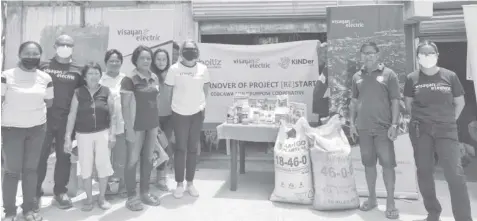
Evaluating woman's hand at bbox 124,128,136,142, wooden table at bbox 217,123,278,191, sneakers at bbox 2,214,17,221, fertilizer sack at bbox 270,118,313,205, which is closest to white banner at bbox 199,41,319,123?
wooden table at bbox 217,123,278,191

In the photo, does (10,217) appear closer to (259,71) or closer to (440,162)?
(259,71)

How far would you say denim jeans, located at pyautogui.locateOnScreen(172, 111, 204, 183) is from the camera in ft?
12.5

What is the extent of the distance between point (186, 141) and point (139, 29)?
2189 millimetres

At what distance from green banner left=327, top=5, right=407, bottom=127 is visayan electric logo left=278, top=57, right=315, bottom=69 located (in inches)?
27.7

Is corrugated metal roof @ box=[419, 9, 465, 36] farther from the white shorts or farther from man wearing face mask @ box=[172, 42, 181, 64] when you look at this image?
the white shorts

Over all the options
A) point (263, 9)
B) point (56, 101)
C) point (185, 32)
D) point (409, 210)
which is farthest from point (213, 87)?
point (409, 210)

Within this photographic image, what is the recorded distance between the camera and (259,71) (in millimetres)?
5348

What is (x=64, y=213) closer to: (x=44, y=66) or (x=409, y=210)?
(x=44, y=66)

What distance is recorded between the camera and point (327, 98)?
489cm

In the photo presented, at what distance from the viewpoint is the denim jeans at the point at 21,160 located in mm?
3021

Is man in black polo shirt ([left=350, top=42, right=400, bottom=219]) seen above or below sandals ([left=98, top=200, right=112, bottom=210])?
above

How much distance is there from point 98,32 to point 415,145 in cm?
487

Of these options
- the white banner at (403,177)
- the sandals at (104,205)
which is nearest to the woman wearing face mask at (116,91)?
the sandals at (104,205)

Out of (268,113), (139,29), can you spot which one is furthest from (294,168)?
(139,29)
